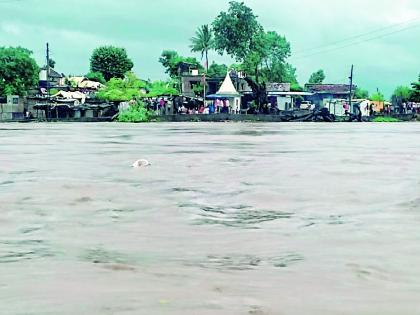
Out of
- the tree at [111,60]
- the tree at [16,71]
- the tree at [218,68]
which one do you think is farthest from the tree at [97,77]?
the tree at [16,71]

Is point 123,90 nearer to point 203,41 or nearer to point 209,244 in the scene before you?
point 203,41

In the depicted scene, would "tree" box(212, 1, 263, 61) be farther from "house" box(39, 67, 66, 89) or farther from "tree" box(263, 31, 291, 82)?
"house" box(39, 67, 66, 89)

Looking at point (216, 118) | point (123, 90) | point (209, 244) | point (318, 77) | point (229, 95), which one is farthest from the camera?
point (318, 77)

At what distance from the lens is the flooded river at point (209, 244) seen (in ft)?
11.3

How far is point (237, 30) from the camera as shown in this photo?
68.9 m

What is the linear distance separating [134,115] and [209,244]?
4885cm

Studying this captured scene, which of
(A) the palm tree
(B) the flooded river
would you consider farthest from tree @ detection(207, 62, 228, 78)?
(B) the flooded river

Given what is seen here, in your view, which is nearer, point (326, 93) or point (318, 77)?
point (326, 93)

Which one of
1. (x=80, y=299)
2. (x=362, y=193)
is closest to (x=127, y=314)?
(x=80, y=299)

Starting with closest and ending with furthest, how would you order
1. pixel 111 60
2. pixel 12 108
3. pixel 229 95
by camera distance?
pixel 12 108
pixel 229 95
pixel 111 60

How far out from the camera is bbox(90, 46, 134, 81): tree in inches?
2997

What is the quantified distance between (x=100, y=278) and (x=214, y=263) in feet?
2.64

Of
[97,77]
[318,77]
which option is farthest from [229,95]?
[318,77]

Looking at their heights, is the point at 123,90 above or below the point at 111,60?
below
